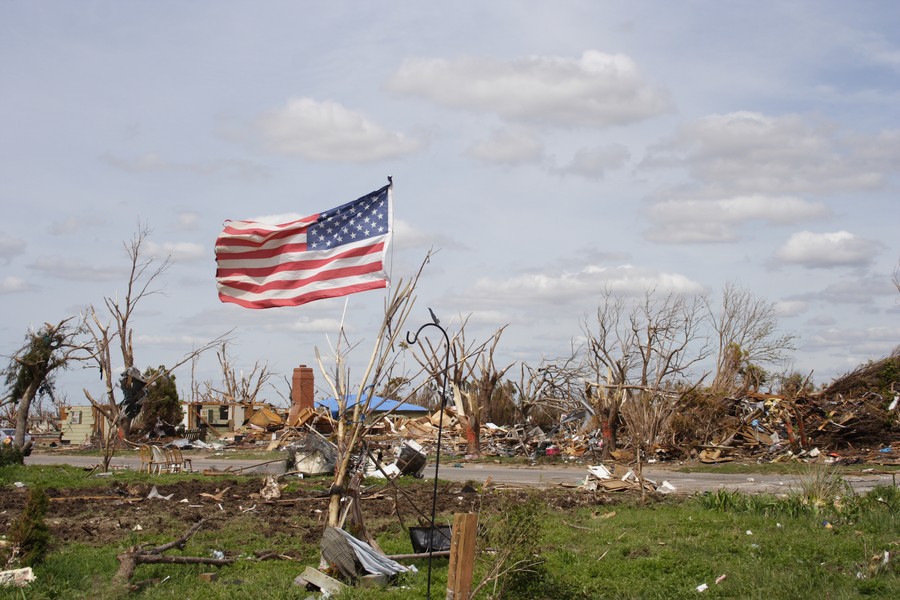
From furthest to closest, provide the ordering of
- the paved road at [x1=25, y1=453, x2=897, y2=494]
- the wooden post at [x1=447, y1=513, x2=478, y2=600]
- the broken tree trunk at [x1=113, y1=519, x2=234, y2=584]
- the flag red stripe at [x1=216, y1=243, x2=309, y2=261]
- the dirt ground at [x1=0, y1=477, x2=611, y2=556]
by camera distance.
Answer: the paved road at [x1=25, y1=453, x2=897, y2=494], the dirt ground at [x1=0, y1=477, x2=611, y2=556], the flag red stripe at [x1=216, y1=243, x2=309, y2=261], the broken tree trunk at [x1=113, y1=519, x2=234, y2=584], the wooden post at [x1=447, y1=513, x2=478, y2=600]

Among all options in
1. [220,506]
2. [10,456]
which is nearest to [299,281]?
[220,506]

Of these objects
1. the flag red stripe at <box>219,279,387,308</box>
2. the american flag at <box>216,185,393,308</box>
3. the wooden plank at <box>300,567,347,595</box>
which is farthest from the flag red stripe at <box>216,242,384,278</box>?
the wooden plank at <box>300,567,347,595</box>

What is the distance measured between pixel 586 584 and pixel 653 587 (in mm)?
684

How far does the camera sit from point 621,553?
10977mm

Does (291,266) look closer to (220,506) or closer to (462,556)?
(462,556)

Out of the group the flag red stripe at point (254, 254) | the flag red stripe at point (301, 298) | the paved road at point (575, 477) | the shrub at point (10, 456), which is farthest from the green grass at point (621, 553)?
the shrub at point (10, 456)

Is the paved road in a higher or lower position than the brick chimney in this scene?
lower

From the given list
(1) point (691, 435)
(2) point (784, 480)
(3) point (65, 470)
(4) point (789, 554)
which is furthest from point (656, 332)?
(4) point (789, 554)

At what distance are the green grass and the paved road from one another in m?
2.27

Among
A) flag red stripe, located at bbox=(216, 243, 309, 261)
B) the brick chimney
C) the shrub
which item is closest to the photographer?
flag red stripe, located at bbox=(216, 243, 309, 261)

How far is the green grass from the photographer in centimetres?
891

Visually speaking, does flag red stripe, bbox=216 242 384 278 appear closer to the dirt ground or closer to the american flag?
the american flag

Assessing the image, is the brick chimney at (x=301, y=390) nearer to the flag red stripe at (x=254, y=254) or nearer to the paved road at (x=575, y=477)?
the paved road at (x=575, y=477)

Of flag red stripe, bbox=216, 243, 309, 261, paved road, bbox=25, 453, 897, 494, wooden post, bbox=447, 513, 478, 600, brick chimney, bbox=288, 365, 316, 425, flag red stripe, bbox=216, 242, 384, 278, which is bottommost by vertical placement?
paved road, bbox=25, 453, 897, 494
